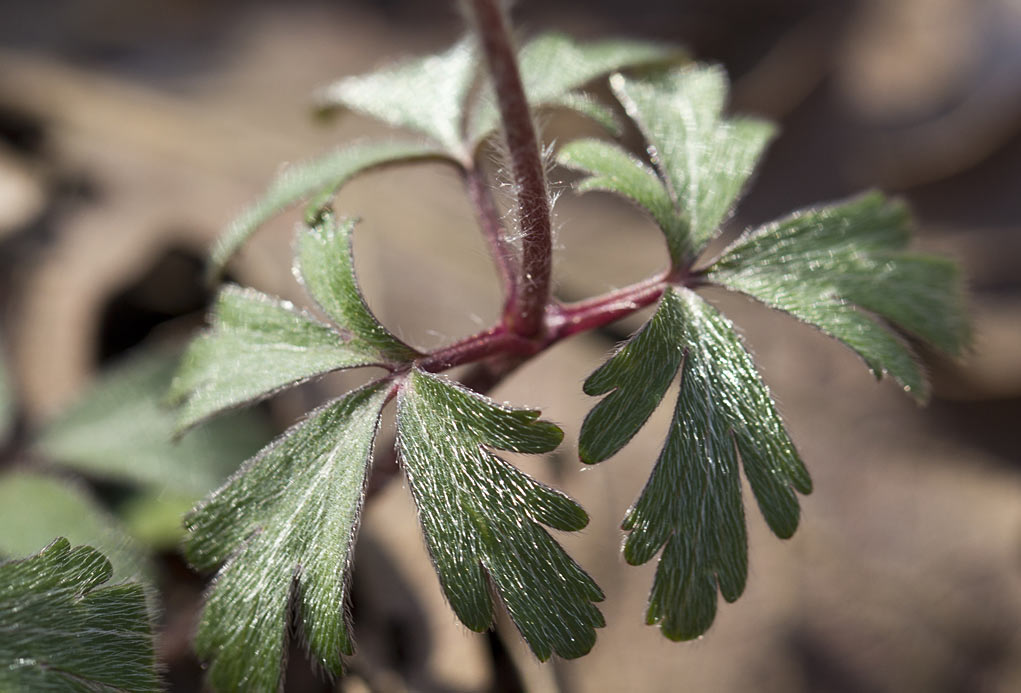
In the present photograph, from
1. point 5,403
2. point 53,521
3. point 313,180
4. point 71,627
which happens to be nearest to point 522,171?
point 313,180

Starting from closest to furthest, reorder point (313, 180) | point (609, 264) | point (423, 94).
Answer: point (313, 180), point (423, 94), point (609, 264)

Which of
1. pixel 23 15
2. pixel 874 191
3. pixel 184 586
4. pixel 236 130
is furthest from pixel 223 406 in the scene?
pixel 23 15

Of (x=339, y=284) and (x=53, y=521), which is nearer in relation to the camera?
(x=339, y=284)

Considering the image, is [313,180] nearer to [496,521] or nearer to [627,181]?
[627,181]

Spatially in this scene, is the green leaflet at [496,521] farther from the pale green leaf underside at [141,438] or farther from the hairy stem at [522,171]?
the pale green leaf underside at [141,438]

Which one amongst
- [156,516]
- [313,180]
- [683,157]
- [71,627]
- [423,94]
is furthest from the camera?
[156,516]

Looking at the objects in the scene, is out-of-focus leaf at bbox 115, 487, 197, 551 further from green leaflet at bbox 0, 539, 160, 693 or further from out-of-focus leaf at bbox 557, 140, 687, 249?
out-of-focus leaf at bbox 557, 140, 687, 249

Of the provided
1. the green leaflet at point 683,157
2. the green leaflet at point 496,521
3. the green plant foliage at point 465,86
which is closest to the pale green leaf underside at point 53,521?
the green leaflet at point 496,521
